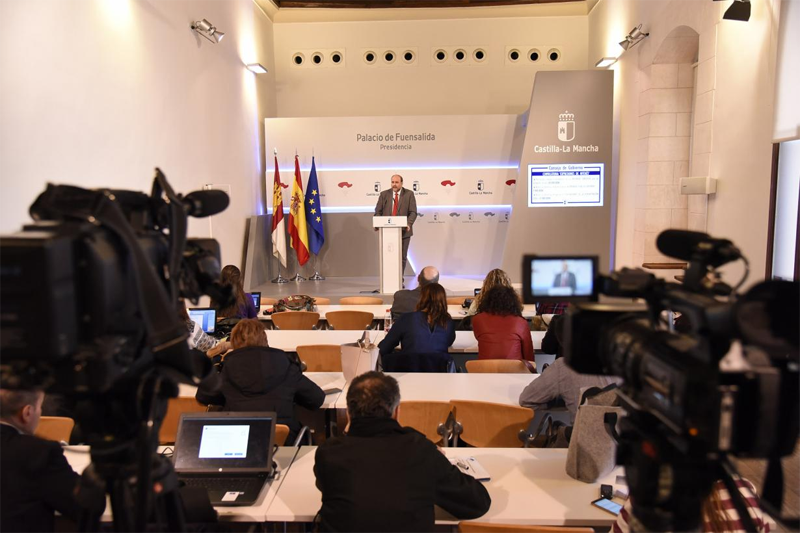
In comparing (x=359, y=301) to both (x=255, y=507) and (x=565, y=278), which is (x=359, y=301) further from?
(x=565, y=278)

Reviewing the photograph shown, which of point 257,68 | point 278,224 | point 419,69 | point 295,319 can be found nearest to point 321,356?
point 295,319

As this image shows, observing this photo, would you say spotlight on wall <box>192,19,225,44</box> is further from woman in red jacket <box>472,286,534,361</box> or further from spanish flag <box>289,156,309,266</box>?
woman in red jacket <box>472,286,534,361</box>

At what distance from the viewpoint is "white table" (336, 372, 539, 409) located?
3.27 metres

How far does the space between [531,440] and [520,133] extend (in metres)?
7.54

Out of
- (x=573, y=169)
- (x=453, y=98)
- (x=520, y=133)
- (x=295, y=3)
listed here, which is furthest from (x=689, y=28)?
(x=295, y=3)

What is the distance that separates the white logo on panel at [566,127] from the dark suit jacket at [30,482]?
25.0 feet

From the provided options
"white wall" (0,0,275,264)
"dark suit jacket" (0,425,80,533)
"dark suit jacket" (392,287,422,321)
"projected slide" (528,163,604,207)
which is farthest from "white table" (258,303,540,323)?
"dark suit jacket" (0,425,80,533)

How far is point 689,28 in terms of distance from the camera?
21.3 feet

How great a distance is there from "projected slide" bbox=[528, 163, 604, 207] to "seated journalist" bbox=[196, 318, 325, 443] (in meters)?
6.05

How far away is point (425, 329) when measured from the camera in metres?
4.02

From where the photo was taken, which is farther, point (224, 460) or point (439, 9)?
point (439, 9)

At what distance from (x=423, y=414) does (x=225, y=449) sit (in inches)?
40.7

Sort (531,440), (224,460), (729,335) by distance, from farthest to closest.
→ (531,440) → (224,460) → (729,335)

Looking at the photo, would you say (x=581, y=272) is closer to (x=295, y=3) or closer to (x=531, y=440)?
(x=531, y=440)
